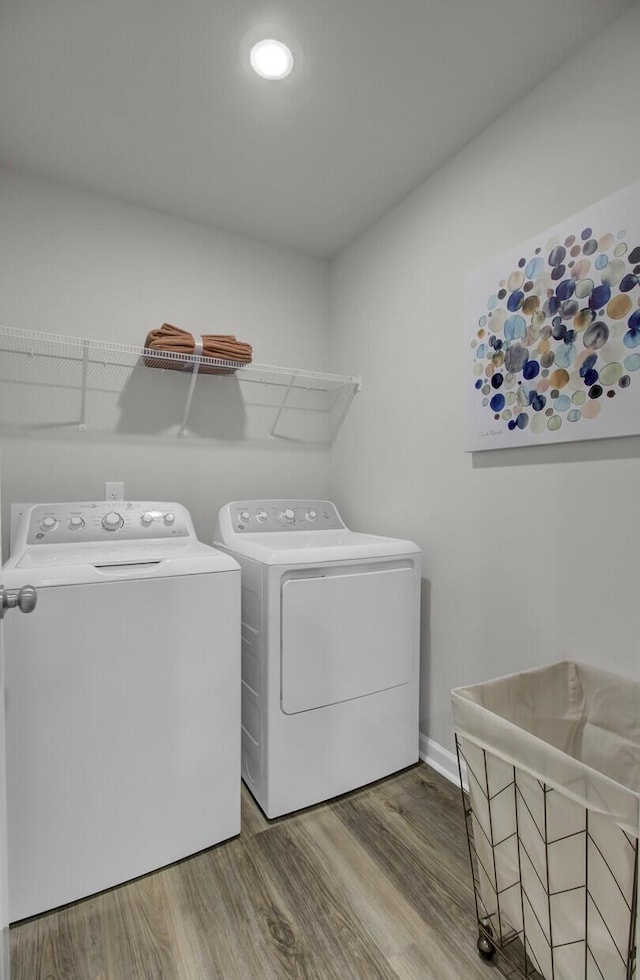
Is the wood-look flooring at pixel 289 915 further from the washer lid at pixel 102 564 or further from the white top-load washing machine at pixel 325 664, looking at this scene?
the washer lid at pixel 102 564

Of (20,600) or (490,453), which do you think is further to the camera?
(490,453)

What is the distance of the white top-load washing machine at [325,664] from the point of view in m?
1.60

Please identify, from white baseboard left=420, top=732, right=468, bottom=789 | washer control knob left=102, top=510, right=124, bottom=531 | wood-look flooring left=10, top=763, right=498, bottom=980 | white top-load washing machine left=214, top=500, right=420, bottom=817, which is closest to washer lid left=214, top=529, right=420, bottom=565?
white top-load washing machine left=214, top=500, right=420, bottom=817

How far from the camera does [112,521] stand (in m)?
1.81

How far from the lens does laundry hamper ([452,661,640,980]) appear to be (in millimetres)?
905

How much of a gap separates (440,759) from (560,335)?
Result: 1596 mm

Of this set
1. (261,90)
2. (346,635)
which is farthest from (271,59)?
(346,635)

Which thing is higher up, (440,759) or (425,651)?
(425,651)

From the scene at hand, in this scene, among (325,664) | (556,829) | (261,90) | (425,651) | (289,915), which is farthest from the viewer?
(425,651)

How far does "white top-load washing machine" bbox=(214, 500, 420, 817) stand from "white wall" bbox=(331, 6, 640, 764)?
200 millimetres

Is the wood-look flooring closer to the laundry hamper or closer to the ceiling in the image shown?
the laundry hamper

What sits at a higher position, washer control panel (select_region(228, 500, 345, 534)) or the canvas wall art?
the canvas wall art

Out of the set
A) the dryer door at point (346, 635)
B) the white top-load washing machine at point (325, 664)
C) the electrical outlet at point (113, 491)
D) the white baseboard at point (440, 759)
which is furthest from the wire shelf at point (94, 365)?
the white baseboard at point (440, 759)

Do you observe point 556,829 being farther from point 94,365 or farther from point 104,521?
point 94,365
